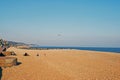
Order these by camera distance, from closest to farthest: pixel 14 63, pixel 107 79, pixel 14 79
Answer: pixel 14 79 < pixel 107 79 < pixel 14 63

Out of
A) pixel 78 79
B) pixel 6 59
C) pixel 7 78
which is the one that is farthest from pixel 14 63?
pixel 78 79

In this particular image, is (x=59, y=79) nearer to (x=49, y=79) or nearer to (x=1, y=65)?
(x=49, y=79)

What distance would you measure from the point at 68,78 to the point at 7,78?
14.1 feet

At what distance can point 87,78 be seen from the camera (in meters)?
13.9

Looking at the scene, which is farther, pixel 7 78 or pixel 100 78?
pixel 100 78

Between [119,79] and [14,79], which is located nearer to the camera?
[14,79]

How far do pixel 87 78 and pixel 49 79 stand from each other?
2827mm

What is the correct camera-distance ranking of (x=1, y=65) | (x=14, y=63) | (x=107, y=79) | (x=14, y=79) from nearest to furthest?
(x=14, y=79)
(x=107, y=79)
(x=1, y=65)
(x=14, y=63)

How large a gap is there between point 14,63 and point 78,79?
8808 millimetres

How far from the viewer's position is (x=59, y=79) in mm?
13312

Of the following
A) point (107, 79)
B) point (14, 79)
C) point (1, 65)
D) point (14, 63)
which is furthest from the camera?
point (14, 63)

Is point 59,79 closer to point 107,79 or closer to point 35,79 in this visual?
point 35,79

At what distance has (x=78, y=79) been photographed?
13.6 meters

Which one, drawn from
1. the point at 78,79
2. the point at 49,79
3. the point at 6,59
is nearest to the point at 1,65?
the point at 6,59
